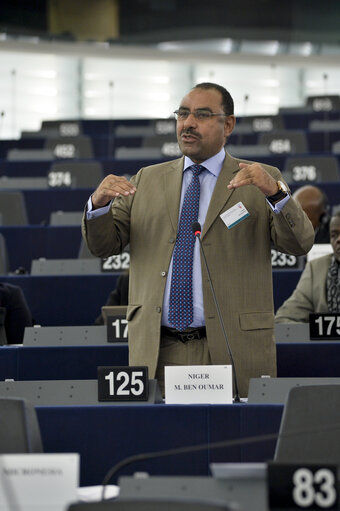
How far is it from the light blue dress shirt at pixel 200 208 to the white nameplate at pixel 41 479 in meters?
1.21

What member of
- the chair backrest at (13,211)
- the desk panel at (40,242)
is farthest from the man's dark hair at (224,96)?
the chair backrest at (13,211)

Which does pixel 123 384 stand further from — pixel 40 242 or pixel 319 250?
pixel 40 242

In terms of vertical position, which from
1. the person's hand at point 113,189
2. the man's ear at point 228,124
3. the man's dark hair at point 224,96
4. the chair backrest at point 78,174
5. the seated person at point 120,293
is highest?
the chair backrest at point 78,174

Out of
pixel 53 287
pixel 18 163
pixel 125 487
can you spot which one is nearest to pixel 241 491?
pixel 125 487

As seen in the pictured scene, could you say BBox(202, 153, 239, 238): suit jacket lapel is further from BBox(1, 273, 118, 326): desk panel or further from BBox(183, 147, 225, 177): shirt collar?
BBox(1, 273, 118, 326): desk panel

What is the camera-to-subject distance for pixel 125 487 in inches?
93.7

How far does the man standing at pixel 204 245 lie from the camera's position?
11.6 ft

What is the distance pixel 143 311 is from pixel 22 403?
848 millimetres

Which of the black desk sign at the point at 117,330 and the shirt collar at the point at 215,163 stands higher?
the shirt collar at the point at 215,163

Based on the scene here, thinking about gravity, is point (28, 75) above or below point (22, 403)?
above

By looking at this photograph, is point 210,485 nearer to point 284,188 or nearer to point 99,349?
point 284,188

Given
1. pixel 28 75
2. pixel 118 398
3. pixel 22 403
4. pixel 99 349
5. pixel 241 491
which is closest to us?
pixel 241 491

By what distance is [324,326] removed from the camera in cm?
454

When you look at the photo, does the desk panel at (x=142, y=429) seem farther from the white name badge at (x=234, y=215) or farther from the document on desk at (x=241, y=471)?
the document on desk at (x=241, y=471)
